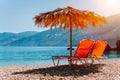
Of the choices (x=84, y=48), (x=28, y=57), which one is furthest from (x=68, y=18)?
(x=28, y=57)

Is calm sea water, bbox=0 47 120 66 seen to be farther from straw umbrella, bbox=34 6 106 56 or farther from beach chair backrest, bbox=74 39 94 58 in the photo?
beach chair backrest, bbox=74 39 94 58

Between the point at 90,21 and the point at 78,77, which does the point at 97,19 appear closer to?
the point at 90,21

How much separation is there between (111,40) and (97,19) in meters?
168

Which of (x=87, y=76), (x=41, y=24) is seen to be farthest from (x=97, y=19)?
(x=87, y=76)

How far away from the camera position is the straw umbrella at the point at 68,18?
11219mm

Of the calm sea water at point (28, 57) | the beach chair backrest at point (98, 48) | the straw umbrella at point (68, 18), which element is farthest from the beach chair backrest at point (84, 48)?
the calm sea water at point (28, 57)

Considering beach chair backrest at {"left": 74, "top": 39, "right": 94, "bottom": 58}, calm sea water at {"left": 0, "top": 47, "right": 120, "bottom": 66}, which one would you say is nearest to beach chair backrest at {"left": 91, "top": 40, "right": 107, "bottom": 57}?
beach chair backrest at {"left": 74, "top": 39, "right": 94, "bottom": 58}

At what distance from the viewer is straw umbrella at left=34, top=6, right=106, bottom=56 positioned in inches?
442

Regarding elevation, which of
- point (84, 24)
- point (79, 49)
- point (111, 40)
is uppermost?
point (84, 24)

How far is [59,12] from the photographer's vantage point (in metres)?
11.2

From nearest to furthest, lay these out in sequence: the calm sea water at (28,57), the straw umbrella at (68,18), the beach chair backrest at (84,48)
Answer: the beach chair backrest at (84,48) < the straw umbrella at (68,18) < the calm sea water at (28,57)

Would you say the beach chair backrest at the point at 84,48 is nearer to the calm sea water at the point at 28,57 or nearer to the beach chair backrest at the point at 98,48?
the beach chair backrest at the point at 98,48

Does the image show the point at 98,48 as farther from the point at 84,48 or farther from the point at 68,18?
the point at 68,18

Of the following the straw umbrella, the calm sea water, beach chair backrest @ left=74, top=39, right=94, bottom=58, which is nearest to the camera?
beach chair backrest @ left=74, top=39, right=94, bottom=58
